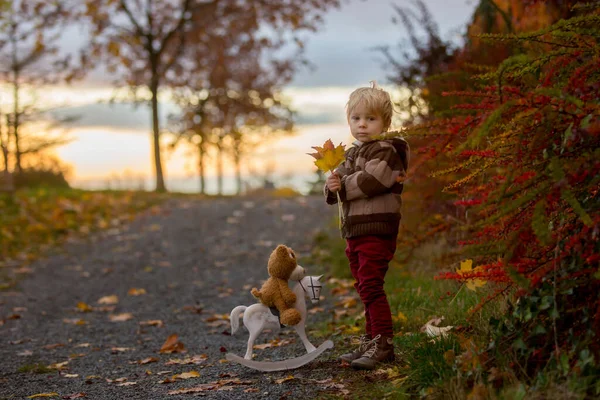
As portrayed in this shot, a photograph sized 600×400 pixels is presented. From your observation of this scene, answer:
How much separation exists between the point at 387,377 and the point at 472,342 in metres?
0.62

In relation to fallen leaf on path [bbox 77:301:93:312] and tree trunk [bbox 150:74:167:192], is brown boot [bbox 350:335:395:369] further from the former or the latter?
tree trunk [bbox 150:74:167:192]

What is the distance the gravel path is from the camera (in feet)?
13.7

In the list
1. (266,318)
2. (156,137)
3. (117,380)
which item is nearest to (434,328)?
(266,318)

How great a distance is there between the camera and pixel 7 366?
5027 mm

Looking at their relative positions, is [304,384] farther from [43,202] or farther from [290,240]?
[43,202]

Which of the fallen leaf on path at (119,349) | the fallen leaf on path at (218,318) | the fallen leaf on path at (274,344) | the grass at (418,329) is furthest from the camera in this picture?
the fallen leaf on path at (218,318)

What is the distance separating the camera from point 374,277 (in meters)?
3.96

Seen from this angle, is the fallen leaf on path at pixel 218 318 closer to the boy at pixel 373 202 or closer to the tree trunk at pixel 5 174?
the boy at pixel 373 202

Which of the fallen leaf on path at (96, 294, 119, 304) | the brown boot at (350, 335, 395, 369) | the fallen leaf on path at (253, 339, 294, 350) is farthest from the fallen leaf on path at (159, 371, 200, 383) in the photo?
the fallen leaf on path at (96, 294, 119, 304)

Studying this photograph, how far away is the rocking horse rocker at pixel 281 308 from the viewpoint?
13.5 feet

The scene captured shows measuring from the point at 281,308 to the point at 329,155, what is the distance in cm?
102

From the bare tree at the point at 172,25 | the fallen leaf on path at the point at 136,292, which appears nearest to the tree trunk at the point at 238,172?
the bare tree at the point at 172,25

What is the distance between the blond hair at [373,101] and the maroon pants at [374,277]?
739mm

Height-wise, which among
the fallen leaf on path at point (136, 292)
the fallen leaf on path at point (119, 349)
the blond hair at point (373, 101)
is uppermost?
the blond hair at point (373, 101)
